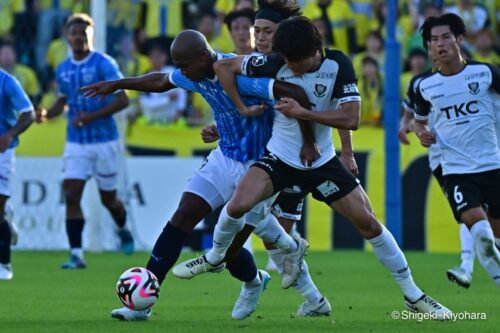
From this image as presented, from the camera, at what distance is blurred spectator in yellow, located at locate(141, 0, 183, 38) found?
68.1 feet

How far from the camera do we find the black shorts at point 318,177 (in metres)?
8.49

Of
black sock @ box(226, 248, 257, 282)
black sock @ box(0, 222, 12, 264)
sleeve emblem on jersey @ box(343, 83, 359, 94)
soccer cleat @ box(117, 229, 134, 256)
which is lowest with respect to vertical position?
soccer cleat @ box(117, 229, 134, 256)

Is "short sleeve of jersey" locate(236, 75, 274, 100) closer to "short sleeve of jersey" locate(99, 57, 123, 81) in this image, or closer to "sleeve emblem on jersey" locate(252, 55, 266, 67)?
"sleeve emblem on jersey" locate(252, 55, 266, 67)

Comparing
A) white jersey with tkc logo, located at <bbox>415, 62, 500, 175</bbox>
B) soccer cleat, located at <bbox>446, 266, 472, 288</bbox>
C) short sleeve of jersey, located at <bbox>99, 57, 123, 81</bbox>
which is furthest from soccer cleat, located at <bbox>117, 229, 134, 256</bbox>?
white jersey with tkc logo, located at <bbox>415, 62, 500, 175</bbox>

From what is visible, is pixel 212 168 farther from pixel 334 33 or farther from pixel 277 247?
pixel 334 33

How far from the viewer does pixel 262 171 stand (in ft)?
27.8

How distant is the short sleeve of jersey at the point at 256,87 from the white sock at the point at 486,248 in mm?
2040

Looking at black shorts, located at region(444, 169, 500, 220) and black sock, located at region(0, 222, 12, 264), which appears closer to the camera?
black shorts, located at region(444, 169, 500, 220)

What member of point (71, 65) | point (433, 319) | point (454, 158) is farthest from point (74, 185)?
point (433, 319)

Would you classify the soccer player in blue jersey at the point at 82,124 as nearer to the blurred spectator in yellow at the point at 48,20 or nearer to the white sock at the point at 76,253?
the white sock at the point at 76,253

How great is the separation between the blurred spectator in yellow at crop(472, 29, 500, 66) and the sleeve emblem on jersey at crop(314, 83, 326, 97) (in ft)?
37.5

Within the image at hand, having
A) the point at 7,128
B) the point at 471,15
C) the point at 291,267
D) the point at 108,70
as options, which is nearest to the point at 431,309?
the point at 291,267

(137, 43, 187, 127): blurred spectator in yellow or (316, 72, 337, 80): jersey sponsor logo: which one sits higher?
(316, 72, 337, 80): jersey sponsor logo

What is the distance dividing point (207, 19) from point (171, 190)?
369 centimetres
